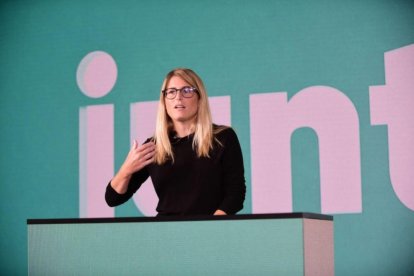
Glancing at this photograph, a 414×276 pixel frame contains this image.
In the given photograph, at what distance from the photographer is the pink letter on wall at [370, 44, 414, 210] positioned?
412cm

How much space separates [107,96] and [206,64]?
0.73 m

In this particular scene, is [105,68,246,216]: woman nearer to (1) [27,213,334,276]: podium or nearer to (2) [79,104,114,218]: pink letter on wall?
(1) [27,213,334,276]: podium

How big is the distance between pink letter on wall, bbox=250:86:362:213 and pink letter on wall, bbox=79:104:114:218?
0.99 metres

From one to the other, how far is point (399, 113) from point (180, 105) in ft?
6.15

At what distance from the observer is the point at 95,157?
4.88 meters

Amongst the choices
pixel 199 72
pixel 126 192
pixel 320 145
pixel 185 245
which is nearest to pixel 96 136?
pixel 199 72

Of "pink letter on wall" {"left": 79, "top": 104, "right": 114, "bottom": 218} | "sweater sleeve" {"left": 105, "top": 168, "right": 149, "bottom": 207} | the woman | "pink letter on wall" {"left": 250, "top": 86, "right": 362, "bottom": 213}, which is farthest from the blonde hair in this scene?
"pink letter on wall" {"left": 79, "top": 104, "right": 114, "bottom": 218}

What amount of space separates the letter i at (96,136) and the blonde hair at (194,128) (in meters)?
2.10

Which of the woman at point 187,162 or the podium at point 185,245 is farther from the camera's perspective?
the woman at point 187,162

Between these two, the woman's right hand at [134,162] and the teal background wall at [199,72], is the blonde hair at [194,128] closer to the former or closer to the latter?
the woman's right hand at [134,162]

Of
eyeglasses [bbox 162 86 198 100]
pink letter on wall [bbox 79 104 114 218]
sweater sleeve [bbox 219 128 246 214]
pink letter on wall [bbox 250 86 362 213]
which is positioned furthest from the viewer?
pink letter on wall [bbox 79 104 114 218]

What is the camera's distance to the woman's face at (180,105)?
271 centimetres

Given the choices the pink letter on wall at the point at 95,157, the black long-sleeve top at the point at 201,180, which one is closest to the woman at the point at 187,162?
the black long-sleeve top at the point at 201,180

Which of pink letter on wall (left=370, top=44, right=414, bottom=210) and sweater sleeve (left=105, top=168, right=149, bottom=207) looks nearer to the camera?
sweater sleeve (left=105, top=168, right=149, bottom=207)
